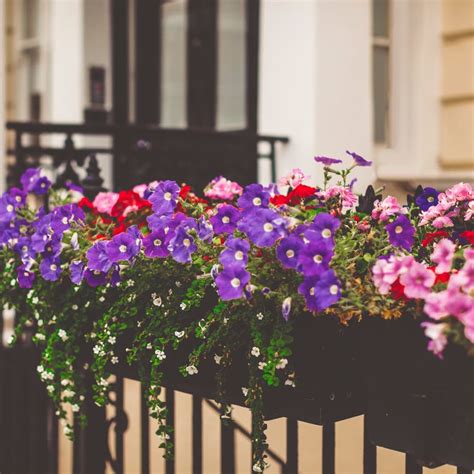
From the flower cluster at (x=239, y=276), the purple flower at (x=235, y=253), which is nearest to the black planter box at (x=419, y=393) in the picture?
the flower cluster at (x=239, y=276)

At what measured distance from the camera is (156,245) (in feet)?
6.91

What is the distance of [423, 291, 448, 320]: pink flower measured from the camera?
1524 millimetres

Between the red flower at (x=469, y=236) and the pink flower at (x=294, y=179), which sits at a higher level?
the pink flower at (x=294, y=179)

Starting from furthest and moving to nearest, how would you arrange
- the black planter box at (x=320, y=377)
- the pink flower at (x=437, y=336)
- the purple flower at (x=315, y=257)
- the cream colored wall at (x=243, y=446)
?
the cream colored wall at (x=243, y=446) < the black planter box at (x=320, y=377) < the purple flower at (x=315, y=257) < the pink flower at (x=437, y=336)

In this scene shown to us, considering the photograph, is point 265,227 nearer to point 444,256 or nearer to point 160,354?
point 444,256

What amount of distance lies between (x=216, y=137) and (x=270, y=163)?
14.5 inches

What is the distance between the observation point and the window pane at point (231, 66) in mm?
6484

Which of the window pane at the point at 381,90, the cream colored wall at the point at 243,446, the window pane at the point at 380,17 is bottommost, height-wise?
the cream colored wall at the point at 243,446

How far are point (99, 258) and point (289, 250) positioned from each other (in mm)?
581

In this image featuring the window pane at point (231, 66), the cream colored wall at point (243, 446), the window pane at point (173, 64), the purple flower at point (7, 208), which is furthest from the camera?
the window pane at point (173, 64)

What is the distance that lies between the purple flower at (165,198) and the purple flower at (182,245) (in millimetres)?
140

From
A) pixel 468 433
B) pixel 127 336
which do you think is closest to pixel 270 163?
pixel 127 336

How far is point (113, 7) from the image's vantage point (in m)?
7.37

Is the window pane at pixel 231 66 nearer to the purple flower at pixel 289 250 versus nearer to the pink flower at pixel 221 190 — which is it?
the pink flower at pixel 221 190
